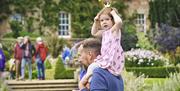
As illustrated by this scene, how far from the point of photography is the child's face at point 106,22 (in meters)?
4.83

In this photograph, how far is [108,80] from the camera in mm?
4695

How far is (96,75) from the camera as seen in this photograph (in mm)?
4672

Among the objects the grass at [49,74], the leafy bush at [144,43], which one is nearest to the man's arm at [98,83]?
the grass at [49,74]

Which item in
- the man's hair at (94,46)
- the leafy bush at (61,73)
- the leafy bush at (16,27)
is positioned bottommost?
the man's hair at (94,46)

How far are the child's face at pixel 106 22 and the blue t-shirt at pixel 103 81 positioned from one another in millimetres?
331

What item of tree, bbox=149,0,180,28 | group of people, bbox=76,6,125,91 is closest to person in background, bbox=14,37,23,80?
tree, bbox=149,0,180,28

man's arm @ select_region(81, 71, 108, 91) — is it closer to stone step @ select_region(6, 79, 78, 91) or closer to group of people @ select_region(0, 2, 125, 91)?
group of people @ select_region(0, 2, 125, 91)

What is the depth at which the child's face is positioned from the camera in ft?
15.9

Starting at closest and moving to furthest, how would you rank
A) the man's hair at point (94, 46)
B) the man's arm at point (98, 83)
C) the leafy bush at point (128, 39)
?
the man's arm at point (98, 83)
the man's hair at point (94, 46)
the leafy bush at point (128, 39)

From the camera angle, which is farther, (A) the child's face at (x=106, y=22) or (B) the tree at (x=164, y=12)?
(B) the tree at (x=164, y=12)

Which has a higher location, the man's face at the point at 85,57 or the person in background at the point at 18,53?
the person in background at the point at 18,53

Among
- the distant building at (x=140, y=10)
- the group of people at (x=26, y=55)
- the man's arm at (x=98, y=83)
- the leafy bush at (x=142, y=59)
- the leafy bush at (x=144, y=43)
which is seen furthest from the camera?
the distant building at (x=140, y=10)

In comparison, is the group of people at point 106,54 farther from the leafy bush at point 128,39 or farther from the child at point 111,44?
the leafy bush at point 128,39

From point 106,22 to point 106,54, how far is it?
251 mm
